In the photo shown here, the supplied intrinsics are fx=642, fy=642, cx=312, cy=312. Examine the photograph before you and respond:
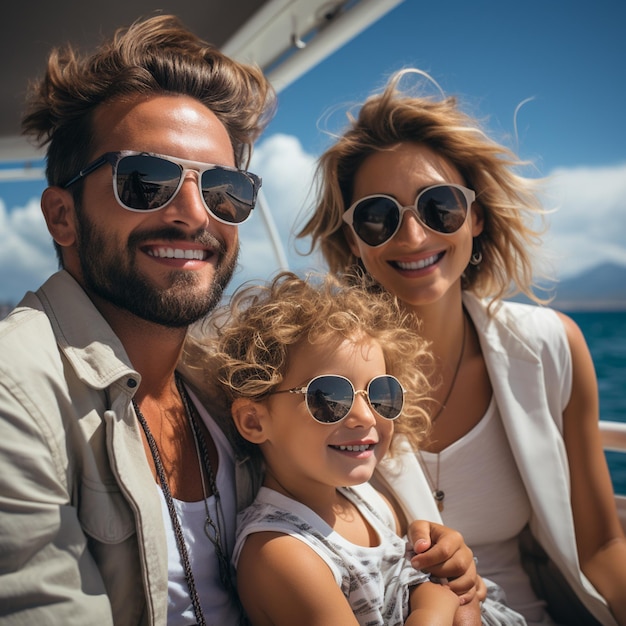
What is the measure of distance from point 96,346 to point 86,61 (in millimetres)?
988

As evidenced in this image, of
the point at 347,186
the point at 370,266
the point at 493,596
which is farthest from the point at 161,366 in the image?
the point at 493,596

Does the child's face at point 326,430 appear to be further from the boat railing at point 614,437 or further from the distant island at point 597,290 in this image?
the distant island at point 597,290

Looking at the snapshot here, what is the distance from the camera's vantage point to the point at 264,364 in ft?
6.20

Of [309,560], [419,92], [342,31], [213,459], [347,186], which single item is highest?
[342,31]

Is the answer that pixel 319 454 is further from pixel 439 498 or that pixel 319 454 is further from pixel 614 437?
pixel 614 437

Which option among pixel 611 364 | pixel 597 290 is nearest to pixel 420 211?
pixel 611 364

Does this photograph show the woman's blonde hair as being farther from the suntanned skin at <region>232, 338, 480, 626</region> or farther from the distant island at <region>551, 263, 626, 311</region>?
the distant island at <region>551, 263, 626, 311</region>

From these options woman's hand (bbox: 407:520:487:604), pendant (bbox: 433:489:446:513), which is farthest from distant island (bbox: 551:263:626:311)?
woman's hand (bbox: 407:520:487:604)

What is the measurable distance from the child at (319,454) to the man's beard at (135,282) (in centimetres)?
22

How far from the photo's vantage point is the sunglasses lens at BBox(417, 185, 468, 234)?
237 cm

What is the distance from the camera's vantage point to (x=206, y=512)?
6.05ft

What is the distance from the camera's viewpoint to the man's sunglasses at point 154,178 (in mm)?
1783

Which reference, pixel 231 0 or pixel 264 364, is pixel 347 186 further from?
pixel 231 0

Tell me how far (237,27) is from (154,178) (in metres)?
2.25
